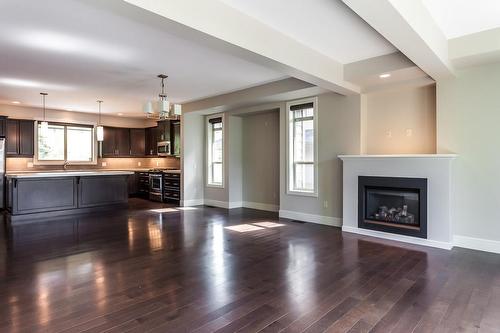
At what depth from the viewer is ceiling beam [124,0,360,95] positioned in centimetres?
265

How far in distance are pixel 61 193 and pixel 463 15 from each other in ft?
24.5

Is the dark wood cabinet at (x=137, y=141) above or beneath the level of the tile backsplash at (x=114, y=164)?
above

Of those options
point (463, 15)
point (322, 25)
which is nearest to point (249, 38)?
point (322, 25)

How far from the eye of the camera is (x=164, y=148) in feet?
30.9

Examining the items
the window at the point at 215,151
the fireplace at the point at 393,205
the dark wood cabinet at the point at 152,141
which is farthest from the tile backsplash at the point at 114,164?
the fireplace at the point at 393,205

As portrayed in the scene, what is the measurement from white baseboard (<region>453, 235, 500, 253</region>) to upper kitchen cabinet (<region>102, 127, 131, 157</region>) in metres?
9.23

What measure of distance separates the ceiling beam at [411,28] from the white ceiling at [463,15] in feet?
0.22

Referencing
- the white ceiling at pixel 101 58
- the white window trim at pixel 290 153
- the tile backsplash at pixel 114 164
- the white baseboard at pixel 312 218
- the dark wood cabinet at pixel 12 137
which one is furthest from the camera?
the tile backsplash at pixel 114 164

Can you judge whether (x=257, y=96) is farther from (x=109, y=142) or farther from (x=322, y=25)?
(x=109, y=142)

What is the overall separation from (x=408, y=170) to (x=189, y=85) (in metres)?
4.13

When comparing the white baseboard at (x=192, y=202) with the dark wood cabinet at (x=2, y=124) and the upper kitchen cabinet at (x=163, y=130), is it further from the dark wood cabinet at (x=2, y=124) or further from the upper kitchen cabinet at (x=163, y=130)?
the dark wood cabinet at (x=2, y=124)

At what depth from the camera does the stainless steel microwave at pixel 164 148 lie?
927cm

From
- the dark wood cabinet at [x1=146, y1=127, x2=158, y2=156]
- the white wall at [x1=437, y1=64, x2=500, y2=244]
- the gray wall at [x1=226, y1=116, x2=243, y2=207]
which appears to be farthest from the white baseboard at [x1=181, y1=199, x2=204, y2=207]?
the white wall at [x1=437, y1=64, x2=500, y2=244]

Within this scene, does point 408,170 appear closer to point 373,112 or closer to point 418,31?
point 373,112
